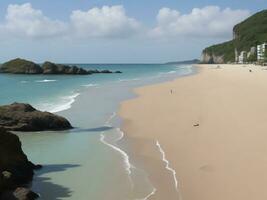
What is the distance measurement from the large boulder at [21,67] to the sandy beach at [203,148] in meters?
89.2

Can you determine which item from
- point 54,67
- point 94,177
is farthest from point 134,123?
point 54,67

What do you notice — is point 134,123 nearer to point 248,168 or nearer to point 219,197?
point 248,168

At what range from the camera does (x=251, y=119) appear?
21.4m

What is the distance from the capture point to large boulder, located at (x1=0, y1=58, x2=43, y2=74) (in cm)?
11456

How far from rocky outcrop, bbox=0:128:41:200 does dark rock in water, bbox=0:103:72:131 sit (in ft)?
23.1

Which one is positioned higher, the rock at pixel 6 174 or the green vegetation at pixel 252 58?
the rock at pixel 6 174

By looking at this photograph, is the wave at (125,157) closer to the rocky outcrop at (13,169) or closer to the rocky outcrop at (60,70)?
the rocky outcrop at (13,169)

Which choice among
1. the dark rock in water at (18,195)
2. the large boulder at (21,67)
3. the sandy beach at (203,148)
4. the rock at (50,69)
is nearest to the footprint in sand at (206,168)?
the sandy beach at (203,148)

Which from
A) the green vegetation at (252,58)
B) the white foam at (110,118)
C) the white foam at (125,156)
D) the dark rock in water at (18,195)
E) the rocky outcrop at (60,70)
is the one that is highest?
the dark rock in water at (18,195)

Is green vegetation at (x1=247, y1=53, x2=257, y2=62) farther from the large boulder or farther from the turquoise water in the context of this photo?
the turquoise water

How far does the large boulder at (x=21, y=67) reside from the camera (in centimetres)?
11456

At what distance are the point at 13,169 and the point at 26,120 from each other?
344 inches

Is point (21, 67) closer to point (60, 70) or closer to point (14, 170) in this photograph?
Result: point (60, 70)

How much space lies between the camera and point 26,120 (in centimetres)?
2100
